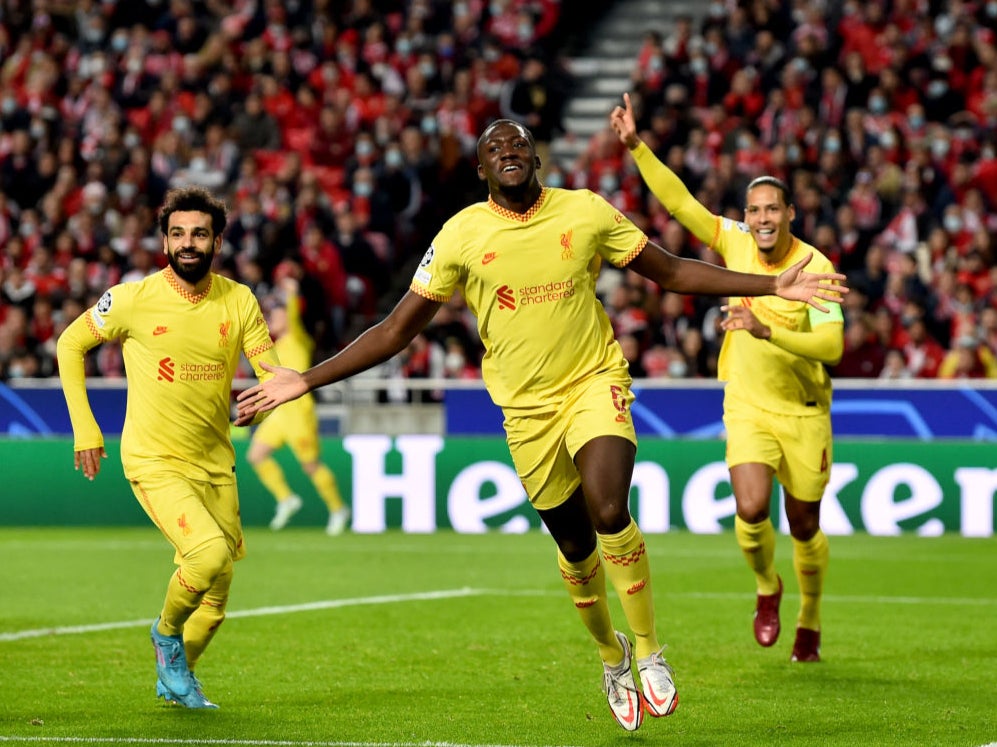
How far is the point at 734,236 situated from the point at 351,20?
58.1ft

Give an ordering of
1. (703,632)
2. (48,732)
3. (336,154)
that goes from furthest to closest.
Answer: (336,154) → (703,632) → (48,732)

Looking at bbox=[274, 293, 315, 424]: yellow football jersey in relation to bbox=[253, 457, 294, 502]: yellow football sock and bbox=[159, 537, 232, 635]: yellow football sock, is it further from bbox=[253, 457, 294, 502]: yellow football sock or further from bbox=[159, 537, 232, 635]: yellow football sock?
bbox=[159, 537, 232, 635]: yellow football sock

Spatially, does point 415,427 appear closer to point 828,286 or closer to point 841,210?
point 841,210

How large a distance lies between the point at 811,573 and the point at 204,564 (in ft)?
12.0

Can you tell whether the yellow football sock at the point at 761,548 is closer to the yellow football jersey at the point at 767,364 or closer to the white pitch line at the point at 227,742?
the yellow football jersey at the point at 767,364

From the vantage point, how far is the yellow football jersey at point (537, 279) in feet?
25.7

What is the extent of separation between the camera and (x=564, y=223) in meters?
7.88

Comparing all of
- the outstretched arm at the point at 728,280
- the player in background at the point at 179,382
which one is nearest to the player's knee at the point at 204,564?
the player in background at the point at 179,382

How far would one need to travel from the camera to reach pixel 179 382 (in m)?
8.57

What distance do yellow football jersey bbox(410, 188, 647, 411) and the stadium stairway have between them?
1799 cm

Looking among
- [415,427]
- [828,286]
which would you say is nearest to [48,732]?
[828,286]

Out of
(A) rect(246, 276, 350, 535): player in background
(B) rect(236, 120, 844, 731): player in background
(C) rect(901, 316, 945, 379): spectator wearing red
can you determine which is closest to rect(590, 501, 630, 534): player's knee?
(B) rect(236, 120, 844, 731): player in background

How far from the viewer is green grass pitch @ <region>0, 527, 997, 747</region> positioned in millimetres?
7848

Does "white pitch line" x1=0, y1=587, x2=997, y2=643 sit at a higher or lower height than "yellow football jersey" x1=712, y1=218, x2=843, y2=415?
lower
